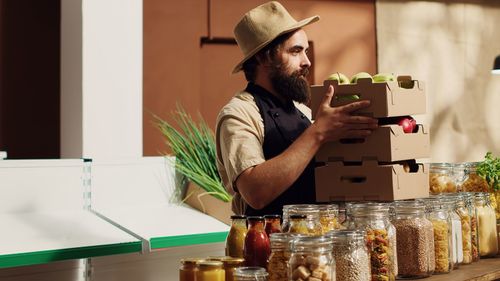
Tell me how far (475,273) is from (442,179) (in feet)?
1.70

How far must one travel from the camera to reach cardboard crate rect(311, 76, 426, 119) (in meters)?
2.16

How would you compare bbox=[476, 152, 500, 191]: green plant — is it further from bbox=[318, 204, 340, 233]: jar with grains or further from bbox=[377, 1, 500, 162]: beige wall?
bbox=[377, 1, 500, 162]: beige wall

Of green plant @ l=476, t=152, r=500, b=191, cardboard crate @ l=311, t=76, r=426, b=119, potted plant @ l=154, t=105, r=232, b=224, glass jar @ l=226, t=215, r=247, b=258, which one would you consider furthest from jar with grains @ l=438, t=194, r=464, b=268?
potted plant @ l=154, t=105, r=232, b=224

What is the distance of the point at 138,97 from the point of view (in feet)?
15.1

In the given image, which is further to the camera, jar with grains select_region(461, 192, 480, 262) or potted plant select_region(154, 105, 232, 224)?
potted plant select_region(154, 105, 232, 224)

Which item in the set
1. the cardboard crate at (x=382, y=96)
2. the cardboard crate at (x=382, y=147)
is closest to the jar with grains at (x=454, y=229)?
the cardboard crate at (x=382, y=147)

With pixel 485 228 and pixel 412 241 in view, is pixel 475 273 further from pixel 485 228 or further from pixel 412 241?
pixel 485 228

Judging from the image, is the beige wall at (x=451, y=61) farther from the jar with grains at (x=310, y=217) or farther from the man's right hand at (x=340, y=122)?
the jar with grains at (x=310, y=217)

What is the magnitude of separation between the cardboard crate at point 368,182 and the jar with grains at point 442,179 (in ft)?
1.11

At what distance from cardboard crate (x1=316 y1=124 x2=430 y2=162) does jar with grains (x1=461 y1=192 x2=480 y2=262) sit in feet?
0.75

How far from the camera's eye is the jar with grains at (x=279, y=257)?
1662mm

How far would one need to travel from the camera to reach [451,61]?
706 centimetres

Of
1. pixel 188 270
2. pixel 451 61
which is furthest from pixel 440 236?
pixel 451 61

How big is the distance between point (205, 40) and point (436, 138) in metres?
2.54
